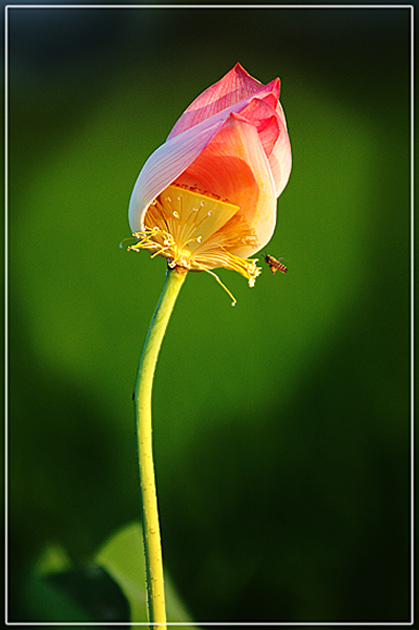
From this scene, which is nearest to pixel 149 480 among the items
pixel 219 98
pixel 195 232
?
pixel 195 232

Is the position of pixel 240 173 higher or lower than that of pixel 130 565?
higher

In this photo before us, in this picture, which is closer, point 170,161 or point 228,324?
point 170,161

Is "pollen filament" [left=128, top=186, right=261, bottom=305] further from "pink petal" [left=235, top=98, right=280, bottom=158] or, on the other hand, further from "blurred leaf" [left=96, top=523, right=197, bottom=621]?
"blurred leaf" [left=96, top=523, right=197, bottom=621]

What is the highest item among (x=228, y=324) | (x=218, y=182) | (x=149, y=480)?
(x=218, y=182)

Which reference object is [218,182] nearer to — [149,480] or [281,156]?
[281,156]

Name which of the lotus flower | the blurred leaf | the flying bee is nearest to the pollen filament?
the lotus flower

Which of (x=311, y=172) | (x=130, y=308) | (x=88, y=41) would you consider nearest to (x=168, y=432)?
(x=130, y=308)

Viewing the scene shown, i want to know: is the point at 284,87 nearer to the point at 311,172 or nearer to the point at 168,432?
the point at 311,172
